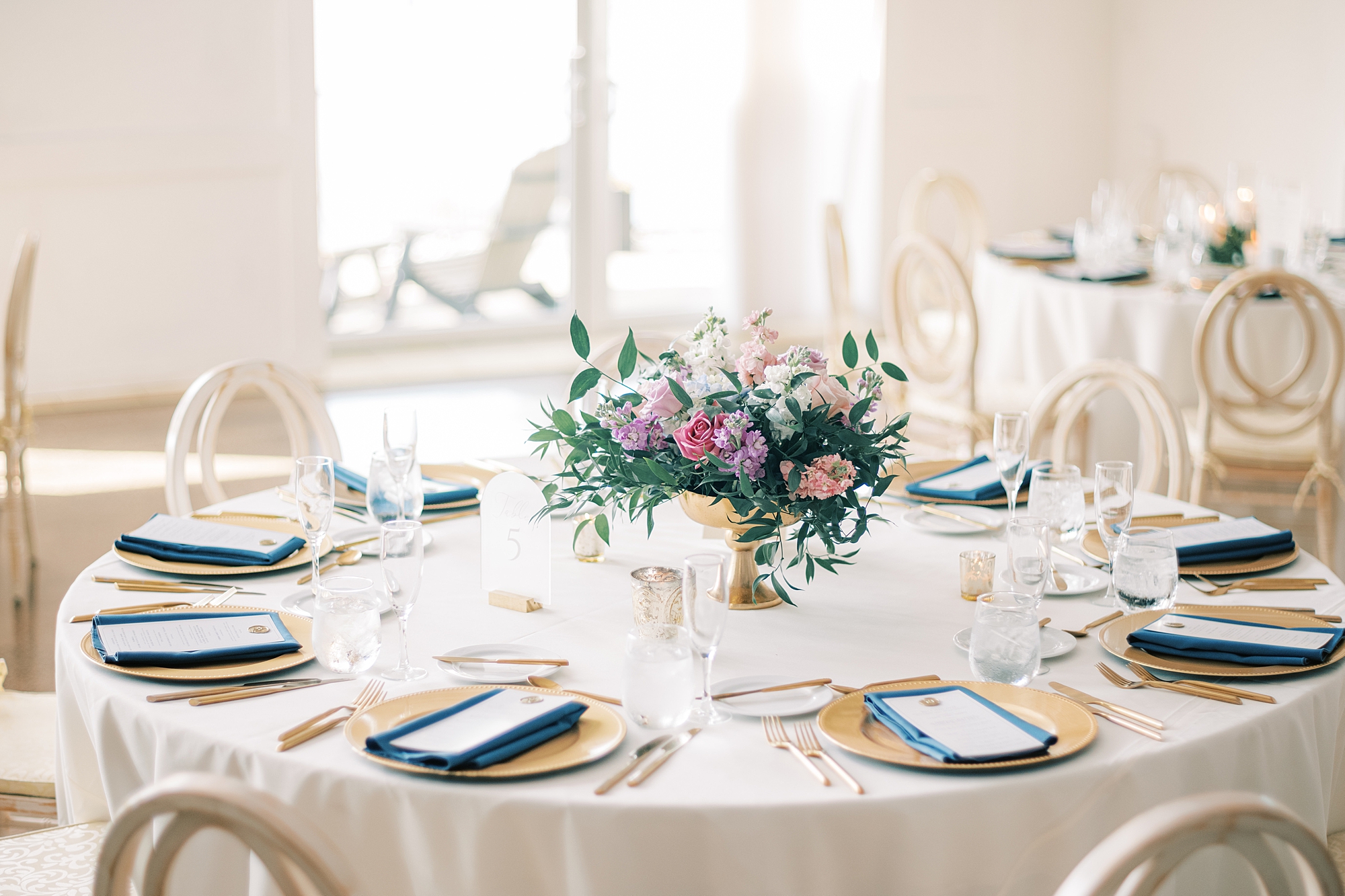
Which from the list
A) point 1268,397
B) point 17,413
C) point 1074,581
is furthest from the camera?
point 17,413

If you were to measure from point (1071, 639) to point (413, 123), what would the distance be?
610cm

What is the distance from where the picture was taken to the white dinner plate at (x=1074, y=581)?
191cm

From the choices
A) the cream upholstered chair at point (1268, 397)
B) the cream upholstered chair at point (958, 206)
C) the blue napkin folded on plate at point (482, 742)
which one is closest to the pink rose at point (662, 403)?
the blue napkin folded on plate at point (482, 742)

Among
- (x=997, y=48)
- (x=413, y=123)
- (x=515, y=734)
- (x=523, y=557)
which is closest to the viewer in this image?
(x=515, y=734)

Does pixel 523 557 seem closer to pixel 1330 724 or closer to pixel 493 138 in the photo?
pixel 1330 724

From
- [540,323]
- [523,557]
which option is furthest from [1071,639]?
[540,323]

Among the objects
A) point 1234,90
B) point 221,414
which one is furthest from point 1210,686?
point 1234,90

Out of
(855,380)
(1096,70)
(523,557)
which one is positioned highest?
(1096,70)

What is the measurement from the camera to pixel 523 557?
72.5 inches

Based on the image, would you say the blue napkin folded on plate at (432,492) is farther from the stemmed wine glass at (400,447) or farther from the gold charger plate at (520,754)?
the gold charger plate at (520,754)

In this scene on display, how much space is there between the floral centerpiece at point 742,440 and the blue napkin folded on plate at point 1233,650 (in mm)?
385

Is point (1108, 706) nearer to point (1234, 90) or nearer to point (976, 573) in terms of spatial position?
point (976, 573)

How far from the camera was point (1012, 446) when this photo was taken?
83.5 inches

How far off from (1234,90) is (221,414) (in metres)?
6.02
